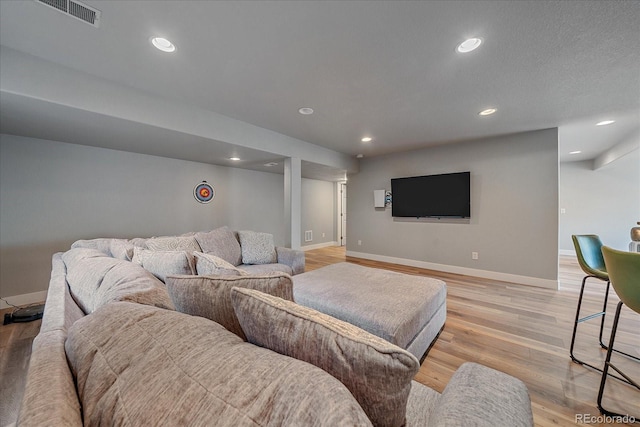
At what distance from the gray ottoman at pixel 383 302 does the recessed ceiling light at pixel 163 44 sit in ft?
7.00

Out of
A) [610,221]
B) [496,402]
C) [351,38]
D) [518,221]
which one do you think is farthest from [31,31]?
[610,221]

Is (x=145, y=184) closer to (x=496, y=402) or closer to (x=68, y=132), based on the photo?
(x=68, y=132)

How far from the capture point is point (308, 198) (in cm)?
674

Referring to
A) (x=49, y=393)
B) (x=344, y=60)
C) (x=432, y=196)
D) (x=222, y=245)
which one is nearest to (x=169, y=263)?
(x=49, y=393)

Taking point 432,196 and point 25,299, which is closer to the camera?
point 25,299

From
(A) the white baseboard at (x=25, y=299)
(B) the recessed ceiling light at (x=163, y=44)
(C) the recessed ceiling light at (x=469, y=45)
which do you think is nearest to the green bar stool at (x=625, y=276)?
(C) the recessed ceiling light at (x=469, y=45)

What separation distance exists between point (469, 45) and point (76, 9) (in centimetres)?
258

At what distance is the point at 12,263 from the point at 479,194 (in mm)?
6662

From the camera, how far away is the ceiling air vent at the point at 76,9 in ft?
4.52

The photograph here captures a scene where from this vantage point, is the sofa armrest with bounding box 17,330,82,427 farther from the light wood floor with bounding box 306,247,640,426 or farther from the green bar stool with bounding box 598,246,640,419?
the green bar stool with bounding box 598,246,640,419

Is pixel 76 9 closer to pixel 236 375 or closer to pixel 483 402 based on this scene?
pixel 236 375

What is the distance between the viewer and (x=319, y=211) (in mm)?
7090

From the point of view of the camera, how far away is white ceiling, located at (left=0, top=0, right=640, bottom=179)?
1443 mm

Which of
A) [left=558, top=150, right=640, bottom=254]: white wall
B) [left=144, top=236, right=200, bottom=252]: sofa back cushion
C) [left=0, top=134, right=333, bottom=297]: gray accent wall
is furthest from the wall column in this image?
[left=558, top=150, right=640, bottom=254]: white wall
